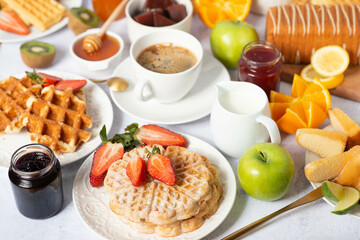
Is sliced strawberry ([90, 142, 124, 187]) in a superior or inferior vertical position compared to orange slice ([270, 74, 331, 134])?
inferior

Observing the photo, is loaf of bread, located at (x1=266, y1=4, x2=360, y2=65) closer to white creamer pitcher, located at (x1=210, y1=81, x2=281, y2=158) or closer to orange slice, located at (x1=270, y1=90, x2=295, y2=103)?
orange slice, located at (x1=270, y1=90, x2=295, y2=103)

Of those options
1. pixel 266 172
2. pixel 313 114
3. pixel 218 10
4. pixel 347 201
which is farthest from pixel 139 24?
pixel 347 201

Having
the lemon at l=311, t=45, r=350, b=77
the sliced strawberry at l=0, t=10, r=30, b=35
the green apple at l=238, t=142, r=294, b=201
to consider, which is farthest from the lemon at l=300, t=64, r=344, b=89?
the sliced strawberry at l=0, t=10, r=30, b=35

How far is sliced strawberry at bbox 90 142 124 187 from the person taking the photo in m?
1.70

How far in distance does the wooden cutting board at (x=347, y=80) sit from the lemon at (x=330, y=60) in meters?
0.08

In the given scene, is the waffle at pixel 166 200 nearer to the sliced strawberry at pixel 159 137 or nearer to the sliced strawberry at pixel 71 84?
the sliced strawberry at pixel 159 137

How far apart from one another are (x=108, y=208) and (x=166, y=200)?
0.24 meters

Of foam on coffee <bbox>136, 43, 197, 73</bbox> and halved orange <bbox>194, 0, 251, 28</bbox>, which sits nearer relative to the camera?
foam on coffee <bbox>136, 43, 197, 73</bbox>

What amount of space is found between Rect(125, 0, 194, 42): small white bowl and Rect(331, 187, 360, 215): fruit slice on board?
111 centimetres

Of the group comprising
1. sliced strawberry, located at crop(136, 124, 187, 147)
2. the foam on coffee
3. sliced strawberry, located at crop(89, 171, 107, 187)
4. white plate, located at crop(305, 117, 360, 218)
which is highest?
the foam on coffee

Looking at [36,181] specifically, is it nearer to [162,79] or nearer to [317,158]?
[162,79]

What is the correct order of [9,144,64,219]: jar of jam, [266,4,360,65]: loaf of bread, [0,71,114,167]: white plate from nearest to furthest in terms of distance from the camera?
1. [9,144,64,219]: jar of jam
2. [0,71,114,167]: white plate
3. [266,4,360,65]: loaf of bread

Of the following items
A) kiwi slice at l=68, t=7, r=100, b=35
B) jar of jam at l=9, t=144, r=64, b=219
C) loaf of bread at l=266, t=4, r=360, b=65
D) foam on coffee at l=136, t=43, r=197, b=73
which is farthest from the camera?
kiwi slice at l=68, t=7, r=100, b=35

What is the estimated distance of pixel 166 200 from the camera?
1.54m
